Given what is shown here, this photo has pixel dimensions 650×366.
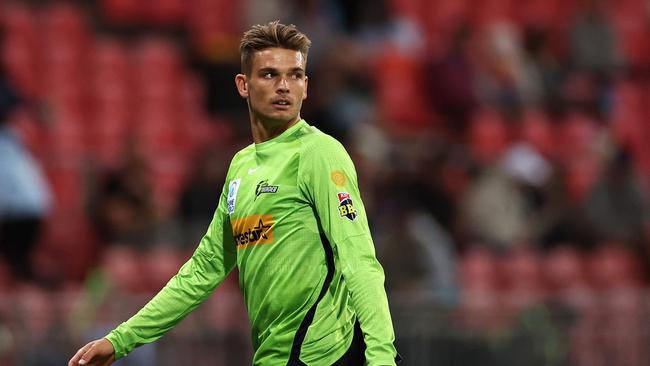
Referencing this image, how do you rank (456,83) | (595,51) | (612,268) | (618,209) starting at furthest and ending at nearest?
(595,51)
(456,83)
(618,209)
(612,268)

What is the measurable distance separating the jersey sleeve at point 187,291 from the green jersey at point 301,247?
22 centimetres

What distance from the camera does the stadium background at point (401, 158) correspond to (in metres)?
10.9

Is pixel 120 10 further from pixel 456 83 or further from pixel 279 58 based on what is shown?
pixel 279 58

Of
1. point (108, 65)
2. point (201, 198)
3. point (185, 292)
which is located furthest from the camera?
point (108, 65)

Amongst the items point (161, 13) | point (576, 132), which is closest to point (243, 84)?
point (161, 13)

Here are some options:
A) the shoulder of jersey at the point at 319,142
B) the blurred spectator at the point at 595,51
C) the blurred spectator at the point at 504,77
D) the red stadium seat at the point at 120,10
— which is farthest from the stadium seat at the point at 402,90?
the shoulder of jersey at the point at 319,142

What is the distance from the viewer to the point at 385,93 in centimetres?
1516

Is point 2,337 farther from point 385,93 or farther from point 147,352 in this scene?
point 385,93

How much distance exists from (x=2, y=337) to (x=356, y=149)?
398cm

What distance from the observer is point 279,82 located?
539 centimetres

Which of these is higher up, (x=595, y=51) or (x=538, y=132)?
(x=595, y=51)

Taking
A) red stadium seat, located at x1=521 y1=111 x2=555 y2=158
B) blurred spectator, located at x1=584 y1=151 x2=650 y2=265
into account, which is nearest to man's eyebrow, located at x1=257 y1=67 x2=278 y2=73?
blurred spectator, located at x1=584 y1=151 x2=650 y2=265

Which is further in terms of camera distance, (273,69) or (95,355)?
(95,355)

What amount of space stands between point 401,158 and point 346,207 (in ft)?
27.1
